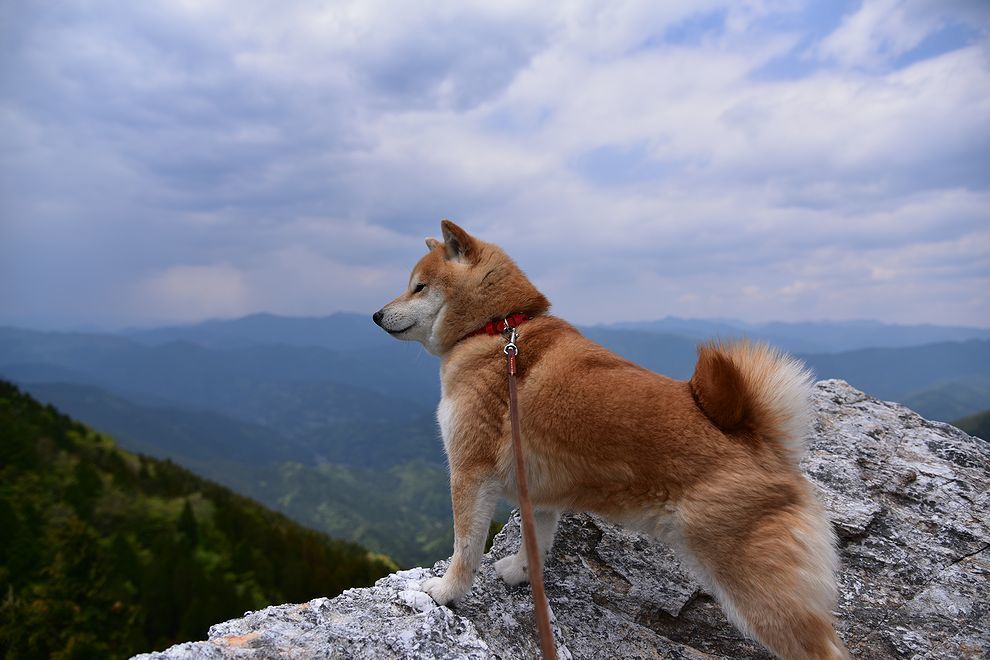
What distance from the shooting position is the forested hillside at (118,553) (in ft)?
134

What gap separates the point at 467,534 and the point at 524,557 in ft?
2.61

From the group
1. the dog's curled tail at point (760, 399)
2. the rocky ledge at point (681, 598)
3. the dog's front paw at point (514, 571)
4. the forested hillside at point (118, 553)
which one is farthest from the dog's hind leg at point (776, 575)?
the forested hillside at point (118, 553)

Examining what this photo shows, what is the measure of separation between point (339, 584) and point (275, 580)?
1007 centimetres

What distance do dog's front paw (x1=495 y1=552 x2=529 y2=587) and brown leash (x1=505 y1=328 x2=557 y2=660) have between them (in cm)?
95

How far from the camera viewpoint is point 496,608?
188 inches

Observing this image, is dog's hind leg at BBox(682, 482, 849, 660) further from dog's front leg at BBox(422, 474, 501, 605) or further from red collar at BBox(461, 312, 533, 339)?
red collar at BBox(461, 312, 533, 339)

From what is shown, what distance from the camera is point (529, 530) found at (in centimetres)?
357

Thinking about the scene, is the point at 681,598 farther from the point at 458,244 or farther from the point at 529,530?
the point at 458,244

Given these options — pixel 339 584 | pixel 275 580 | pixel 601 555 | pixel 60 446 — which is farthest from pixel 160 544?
pixel 601 555

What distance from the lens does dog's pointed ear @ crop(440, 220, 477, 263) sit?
5.61 m

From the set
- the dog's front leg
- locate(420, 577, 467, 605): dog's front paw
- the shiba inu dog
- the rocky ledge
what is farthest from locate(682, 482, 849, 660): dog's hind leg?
locate(420, 577, 467, 605): dog's front paw

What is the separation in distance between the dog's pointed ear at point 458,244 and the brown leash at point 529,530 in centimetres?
→ 105

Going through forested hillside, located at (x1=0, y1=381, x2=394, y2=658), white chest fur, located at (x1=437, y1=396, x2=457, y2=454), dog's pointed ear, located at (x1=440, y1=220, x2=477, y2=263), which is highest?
dog's pointed ear, located at (x1=440, y1=220, x2=477, y2=263)

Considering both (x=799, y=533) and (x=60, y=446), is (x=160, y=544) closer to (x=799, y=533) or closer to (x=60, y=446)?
(x=60, y=446)
